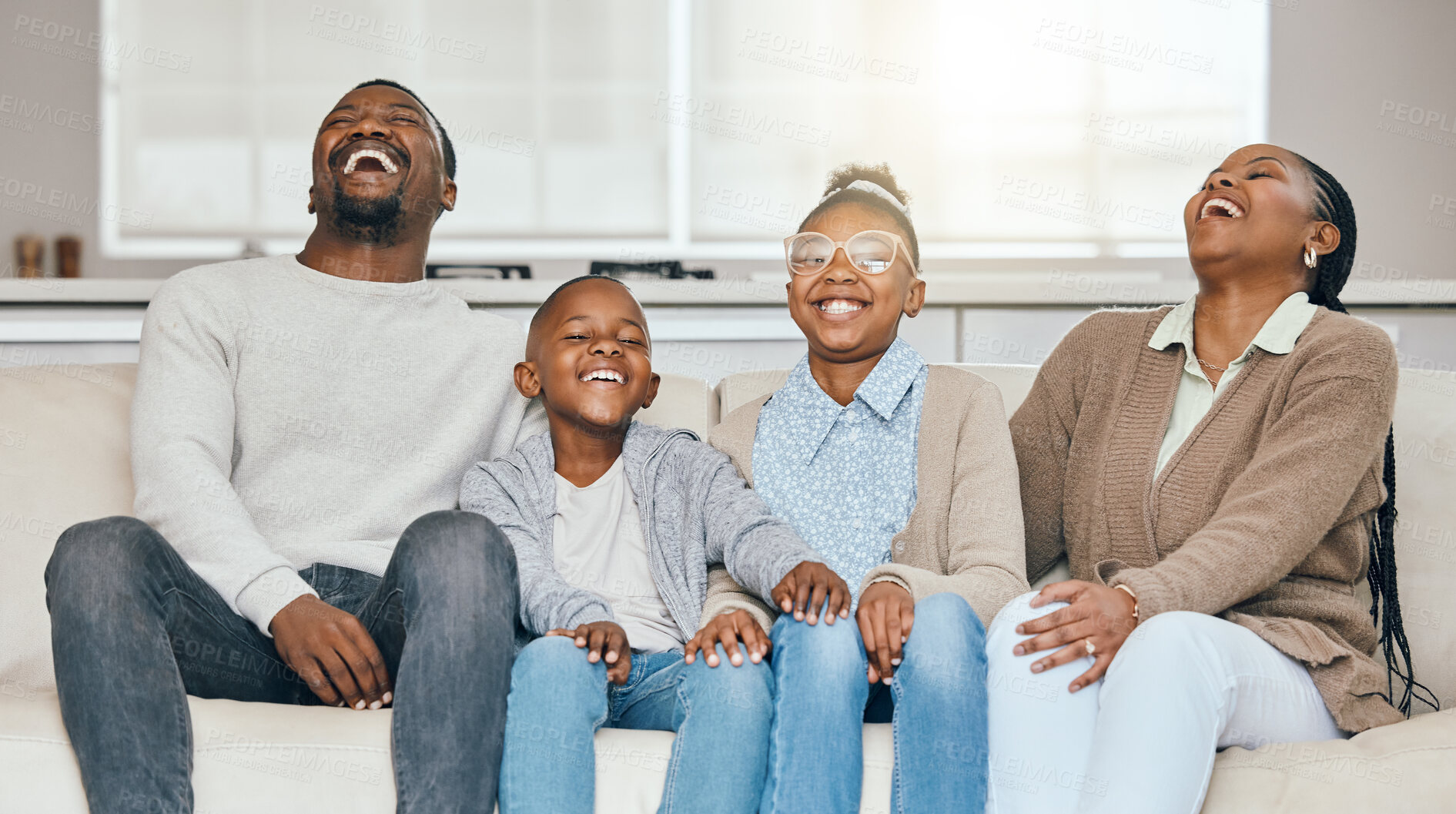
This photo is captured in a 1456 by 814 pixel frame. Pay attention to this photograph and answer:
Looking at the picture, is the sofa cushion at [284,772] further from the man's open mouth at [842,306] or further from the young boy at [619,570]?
the man's open mouth at [842,306]

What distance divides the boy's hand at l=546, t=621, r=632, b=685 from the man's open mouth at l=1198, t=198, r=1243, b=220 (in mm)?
987

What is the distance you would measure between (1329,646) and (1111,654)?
31 centimetres

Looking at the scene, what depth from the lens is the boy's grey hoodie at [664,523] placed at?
1.36 m

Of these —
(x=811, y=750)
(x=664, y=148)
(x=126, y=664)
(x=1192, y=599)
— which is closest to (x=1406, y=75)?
(x=664, y=148)

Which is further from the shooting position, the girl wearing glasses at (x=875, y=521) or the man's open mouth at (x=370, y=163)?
the man's open mouth at (x=370, y=163)

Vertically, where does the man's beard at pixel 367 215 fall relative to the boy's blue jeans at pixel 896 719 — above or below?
above

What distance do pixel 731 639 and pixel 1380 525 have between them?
94cm

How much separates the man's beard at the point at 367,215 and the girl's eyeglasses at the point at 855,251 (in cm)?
60

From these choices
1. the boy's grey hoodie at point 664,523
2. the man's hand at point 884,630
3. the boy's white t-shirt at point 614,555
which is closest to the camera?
the man's hand at point 884,630

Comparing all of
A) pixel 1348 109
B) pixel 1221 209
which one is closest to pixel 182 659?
pixel 1221 209

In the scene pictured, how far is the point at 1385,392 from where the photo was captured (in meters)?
1.42

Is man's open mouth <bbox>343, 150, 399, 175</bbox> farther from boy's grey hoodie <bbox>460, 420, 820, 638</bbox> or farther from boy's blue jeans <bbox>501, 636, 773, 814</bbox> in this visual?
boy's blue jeans <bbox>501, 636, 773, 814</bbox>

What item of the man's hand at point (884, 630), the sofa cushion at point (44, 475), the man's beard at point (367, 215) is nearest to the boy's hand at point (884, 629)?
the man's hand at point (884, 630)

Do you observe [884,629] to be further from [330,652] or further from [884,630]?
[330,652]
